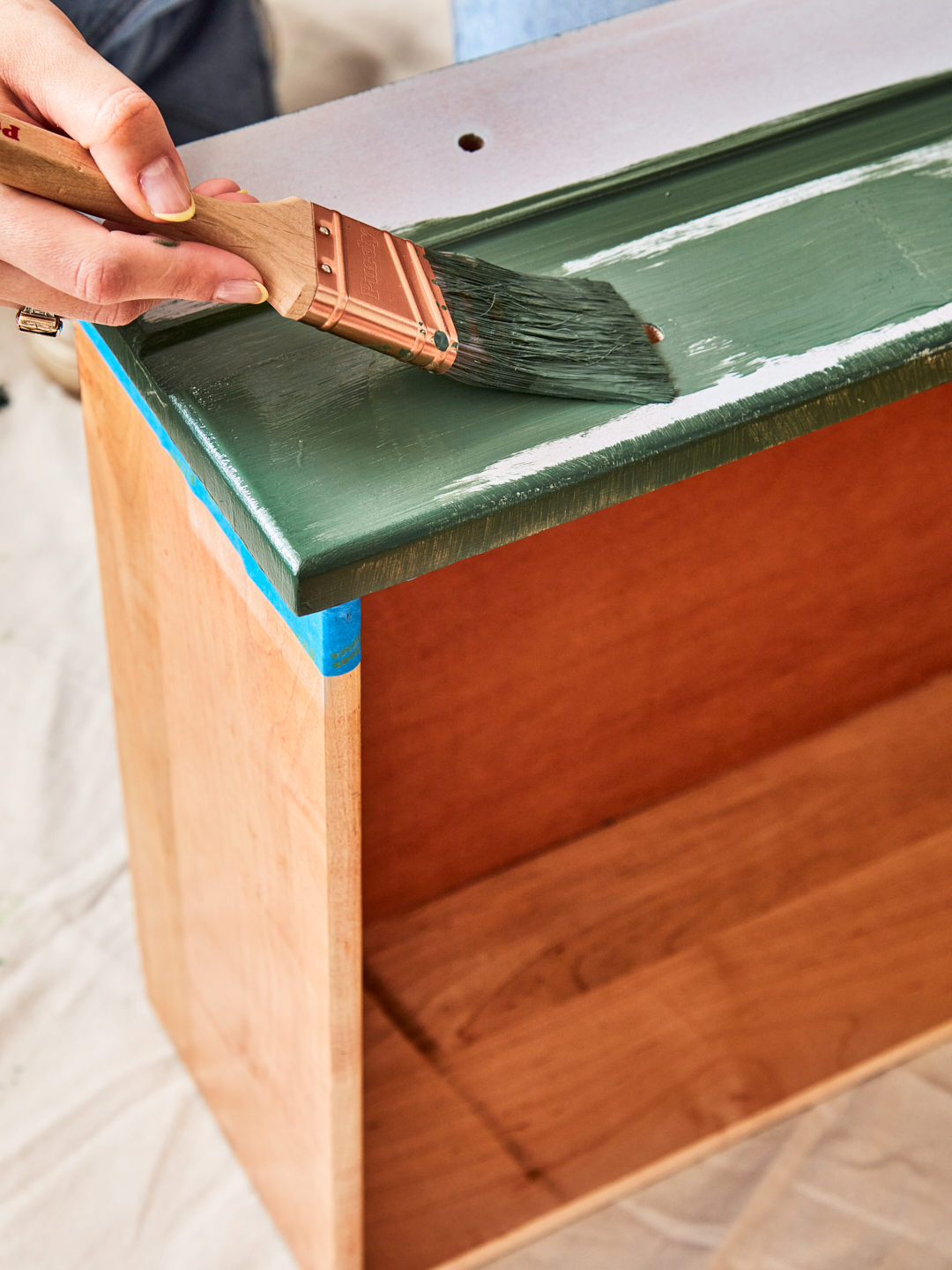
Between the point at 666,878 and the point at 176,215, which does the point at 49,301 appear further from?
the point at 666,878

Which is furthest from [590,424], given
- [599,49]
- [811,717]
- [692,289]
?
[811,717]

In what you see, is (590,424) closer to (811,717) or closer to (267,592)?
(267,592)

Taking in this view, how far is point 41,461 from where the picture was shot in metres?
1.69

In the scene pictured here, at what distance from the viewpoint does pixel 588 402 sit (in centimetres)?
60

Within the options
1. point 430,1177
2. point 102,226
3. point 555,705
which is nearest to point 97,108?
point 102,226

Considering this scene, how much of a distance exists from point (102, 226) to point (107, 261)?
2cm

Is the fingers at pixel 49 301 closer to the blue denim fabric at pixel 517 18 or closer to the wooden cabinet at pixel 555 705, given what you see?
the wooden cabinet at pixel 555 705

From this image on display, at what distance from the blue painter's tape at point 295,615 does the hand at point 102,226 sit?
0.31 ft

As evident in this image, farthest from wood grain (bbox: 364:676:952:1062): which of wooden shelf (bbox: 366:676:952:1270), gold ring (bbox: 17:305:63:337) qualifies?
gold ring (bbox: 17:305:63:337)

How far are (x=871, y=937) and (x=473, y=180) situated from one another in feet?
2.54

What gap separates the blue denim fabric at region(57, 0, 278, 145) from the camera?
4.36 feet

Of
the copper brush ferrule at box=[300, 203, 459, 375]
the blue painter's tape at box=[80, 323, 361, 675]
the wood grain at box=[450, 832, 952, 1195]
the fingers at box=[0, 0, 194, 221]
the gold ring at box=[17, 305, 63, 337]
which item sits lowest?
the wood grain at box=[450, 832, 952, 1195]

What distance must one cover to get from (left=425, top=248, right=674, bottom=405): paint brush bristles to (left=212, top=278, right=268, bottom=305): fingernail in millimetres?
90

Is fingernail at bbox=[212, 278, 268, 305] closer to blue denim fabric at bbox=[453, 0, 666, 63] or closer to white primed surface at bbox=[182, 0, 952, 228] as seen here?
white primed surface at bbox=[182, 0, 952, 228]
